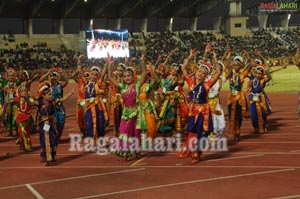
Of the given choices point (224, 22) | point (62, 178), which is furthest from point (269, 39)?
point (62, 178)

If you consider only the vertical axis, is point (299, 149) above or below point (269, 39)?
below

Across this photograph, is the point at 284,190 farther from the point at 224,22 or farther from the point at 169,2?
the point at 224,22

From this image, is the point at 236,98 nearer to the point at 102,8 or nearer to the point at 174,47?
the point at 174,47

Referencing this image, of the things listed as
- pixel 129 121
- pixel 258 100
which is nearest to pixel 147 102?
pixel 129 121

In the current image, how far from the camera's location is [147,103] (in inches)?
396

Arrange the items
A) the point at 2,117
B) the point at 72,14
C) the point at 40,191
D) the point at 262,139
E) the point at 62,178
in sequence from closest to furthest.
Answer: the point at 40,191 < the point at 62,178 < the point at 262,139 < the point at 2,117 < the point at 72,14

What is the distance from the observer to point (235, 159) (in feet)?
31.2

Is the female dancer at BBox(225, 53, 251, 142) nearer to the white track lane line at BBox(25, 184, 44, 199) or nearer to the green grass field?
the white track lane line at BBox(25, 184, 44, 199)

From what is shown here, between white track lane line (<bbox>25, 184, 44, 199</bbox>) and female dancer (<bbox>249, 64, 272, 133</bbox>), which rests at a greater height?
female dancer (<bbox>249, 64, 272, 133</bbox>)

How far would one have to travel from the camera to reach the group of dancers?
939 cm

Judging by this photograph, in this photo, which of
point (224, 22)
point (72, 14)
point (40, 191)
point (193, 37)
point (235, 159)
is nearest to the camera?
point (40, 191)

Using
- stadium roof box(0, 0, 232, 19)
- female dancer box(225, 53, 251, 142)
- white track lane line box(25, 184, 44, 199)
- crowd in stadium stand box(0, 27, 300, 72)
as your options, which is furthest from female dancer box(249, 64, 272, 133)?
stadium roof box(0, 0, 232, 19)

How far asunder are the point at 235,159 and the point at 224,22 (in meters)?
57.5

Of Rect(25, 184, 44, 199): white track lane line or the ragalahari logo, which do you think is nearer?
Rect(25, 184, 44, 199): white track lane line
